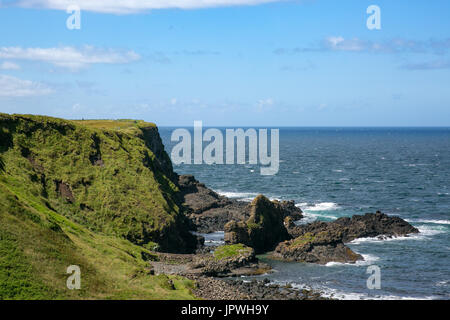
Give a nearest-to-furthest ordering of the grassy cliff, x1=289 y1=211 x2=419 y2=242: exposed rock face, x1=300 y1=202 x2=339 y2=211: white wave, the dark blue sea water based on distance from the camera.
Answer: the grassy cliff
the dark blue sea water
x1=289 y1=211 x2=419 y2=242: exposed rock face
x1=300 y1=202 x2=339 y2=211: white wave

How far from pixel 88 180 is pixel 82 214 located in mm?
7098

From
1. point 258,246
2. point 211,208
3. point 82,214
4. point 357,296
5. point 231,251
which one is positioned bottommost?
point 357,296

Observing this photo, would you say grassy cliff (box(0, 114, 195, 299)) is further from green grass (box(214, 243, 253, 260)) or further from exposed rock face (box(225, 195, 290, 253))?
green grass (box(214, 243, 253, 260))

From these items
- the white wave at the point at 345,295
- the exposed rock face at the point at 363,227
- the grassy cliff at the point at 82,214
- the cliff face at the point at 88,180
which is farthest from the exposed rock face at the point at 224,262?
the exposed rock face at the point at 363,227

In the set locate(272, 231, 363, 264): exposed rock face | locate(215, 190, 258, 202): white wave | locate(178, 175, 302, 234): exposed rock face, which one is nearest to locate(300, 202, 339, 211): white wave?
locate(178, 175, 302, 234): exposed rock face

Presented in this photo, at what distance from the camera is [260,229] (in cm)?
7538

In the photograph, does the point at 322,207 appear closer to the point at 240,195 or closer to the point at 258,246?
the point at 240,195

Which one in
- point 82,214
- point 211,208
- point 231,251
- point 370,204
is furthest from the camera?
point 370,204

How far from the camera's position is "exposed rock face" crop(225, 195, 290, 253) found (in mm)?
72875

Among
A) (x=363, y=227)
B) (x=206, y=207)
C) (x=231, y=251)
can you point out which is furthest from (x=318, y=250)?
(x=206, y=207)

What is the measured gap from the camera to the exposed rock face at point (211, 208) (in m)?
91.4

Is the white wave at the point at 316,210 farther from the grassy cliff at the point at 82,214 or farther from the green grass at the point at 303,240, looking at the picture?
the grassy cliff at the point at 82,214

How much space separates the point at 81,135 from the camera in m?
83.0
